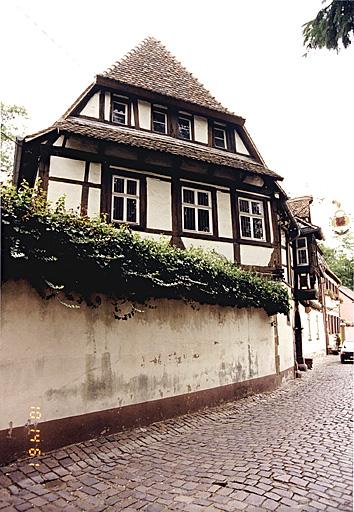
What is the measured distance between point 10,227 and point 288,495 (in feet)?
16.0

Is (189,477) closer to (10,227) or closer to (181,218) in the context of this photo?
(10,227)

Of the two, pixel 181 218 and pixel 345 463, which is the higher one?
pixel 181 218

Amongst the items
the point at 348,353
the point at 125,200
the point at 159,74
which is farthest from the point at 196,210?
the point at 348,353

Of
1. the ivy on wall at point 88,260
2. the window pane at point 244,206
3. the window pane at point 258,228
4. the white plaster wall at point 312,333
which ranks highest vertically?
the window pane at point 244,206

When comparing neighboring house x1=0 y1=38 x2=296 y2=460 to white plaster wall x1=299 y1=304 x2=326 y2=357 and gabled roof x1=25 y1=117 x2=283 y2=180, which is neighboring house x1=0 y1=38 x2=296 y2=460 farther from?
white plaster wall x1=299 y1=304 x2=326 y2=357

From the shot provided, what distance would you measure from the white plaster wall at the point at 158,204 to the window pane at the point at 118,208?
0.80 m

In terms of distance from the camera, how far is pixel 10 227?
17.7 feet

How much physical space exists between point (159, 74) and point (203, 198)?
217 inches

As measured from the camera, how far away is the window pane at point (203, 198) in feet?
41.1

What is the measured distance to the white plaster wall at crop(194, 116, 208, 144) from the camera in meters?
13.7

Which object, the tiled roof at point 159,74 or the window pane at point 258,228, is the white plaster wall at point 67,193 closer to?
the tiled roof at point 159,74

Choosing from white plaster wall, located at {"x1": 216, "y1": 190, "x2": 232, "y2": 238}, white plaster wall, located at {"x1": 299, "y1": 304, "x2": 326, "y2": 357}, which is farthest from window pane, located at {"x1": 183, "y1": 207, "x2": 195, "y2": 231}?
white plaster wall, located at {"x1": 299, "y1": 304, "x2": 326, "y2": 357}

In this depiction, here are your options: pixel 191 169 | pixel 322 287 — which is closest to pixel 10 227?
pixel 191 169

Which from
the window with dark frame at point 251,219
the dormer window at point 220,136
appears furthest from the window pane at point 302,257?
the dormer window at point 220,136
